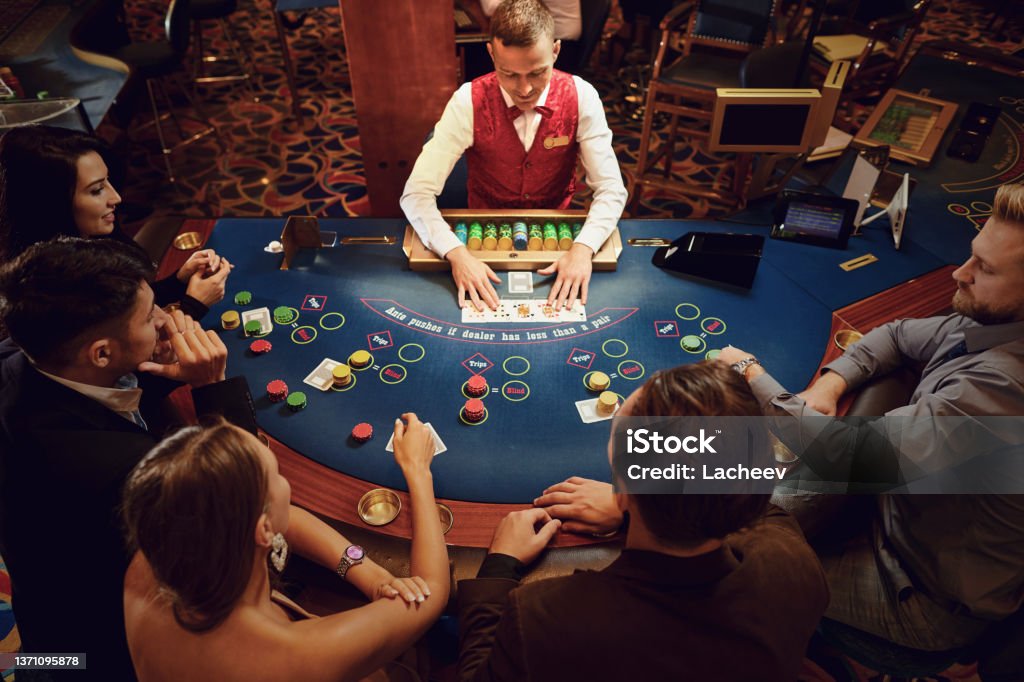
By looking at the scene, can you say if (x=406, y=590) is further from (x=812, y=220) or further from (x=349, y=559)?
(x=812, y=220)

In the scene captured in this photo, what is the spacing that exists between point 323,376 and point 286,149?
12.3 feet

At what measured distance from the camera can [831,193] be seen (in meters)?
2.91

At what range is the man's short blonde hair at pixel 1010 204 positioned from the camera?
59.6 inches

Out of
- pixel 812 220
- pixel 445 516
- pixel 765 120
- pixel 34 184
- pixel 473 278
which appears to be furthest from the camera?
pixel 765 120

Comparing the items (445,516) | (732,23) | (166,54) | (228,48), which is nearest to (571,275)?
(445,516)

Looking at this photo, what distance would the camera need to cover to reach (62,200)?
2.10m

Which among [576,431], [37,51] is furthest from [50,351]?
[37,51]

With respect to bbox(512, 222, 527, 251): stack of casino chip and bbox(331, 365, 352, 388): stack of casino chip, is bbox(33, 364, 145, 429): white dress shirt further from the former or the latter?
bbox(512, 222, 527, 251): stack of casino chip

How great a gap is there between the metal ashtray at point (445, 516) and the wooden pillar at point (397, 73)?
2.51 metres

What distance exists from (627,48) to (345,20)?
402cm

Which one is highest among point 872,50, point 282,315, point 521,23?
point 521,23

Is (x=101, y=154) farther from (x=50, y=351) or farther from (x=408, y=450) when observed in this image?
(x=408, y=450)

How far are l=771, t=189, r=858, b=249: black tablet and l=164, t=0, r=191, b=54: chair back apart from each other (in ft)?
13.4

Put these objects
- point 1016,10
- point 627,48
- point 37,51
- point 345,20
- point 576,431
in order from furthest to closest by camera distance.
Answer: point 1016,10 → point 627,48 → point 37,51 → point 345,20 → point 576,431
